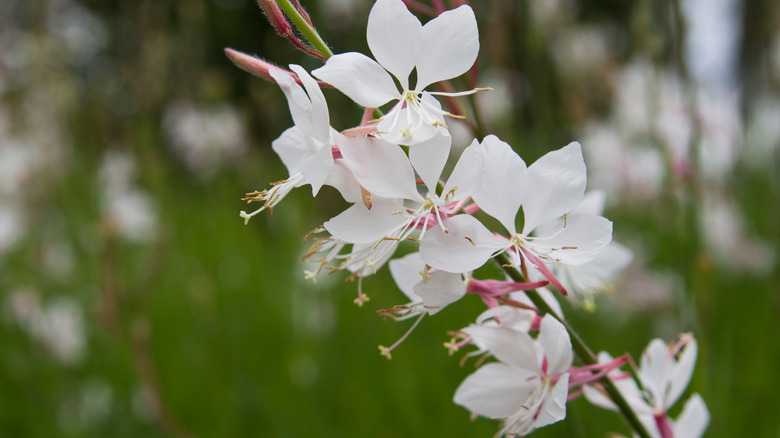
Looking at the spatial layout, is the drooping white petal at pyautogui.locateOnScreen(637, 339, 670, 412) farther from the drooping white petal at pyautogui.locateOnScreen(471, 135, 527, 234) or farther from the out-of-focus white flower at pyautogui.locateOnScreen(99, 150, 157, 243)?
the out-of-focus white flower at pyautogui.locateOnScreen(99, 150, 157, 243)

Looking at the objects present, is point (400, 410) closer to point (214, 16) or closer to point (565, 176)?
point (565, 176)

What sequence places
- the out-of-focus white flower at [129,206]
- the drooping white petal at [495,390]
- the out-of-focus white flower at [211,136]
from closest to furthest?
the drooping white petal at [495,390] → the out-of-focus white flower at [129,206] → the out-of-focus white flower at [211,136]

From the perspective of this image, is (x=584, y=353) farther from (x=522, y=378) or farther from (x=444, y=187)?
(x=444, y=187)

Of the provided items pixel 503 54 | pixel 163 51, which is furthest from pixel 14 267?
pixel 503 54

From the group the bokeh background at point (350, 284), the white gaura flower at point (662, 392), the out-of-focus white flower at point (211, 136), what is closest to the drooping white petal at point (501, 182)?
the white gaura flower at point (662, 392)

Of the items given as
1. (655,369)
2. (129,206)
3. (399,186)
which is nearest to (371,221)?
(399,186)

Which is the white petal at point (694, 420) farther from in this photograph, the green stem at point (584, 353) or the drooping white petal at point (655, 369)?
the green stem at point (584, 353)

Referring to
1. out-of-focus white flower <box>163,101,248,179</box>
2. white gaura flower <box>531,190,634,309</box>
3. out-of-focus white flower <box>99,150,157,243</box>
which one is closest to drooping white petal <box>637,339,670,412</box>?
white gaura flower <box>531,190,634,309</box>
